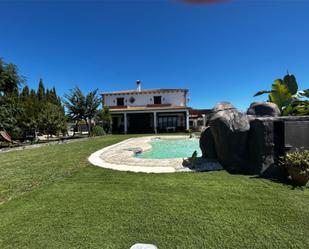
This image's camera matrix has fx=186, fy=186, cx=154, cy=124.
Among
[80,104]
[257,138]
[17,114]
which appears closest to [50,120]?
[17,114]

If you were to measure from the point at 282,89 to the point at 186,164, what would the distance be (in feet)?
15.8

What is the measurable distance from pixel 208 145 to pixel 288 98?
3632 millimetres

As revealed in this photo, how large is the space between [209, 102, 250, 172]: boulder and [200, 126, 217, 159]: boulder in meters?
1.15

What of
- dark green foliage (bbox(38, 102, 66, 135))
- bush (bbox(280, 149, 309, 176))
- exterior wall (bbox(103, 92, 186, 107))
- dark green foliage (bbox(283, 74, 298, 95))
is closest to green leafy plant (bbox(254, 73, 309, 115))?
dark green foliage (bbox(283, 74, 298, 95))

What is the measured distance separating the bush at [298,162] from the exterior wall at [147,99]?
24.3 m

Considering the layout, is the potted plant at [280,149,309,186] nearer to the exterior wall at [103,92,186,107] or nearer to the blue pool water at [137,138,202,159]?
the blue pool water at [137,138,202,159]

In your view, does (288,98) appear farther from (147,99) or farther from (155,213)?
(147,99)

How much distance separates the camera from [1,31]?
12953 mm

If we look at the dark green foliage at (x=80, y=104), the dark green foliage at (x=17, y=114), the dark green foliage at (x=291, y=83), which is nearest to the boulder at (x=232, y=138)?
the dark green foliage at (x=291, y=83)

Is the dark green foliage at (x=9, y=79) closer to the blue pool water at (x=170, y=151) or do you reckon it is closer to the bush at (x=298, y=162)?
the blue pool water at (x=170, y=151)

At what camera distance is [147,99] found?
29453 mm

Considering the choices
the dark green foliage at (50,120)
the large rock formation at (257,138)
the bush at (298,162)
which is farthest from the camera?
the dark green foliage at (50,120)

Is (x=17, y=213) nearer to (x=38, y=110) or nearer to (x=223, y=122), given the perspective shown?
(x=223, y=122)

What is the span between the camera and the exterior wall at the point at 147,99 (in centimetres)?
2883
